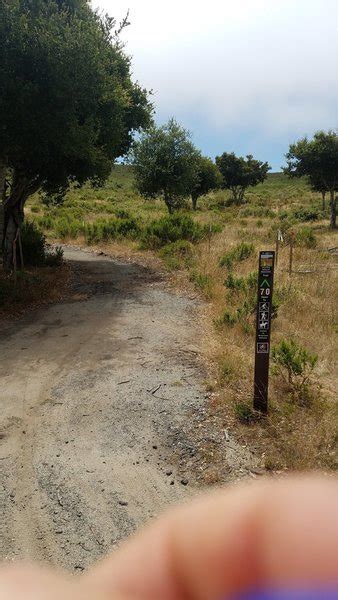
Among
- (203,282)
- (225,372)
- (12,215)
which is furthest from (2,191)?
(225,372)

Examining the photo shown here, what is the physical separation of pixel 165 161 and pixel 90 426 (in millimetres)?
21845

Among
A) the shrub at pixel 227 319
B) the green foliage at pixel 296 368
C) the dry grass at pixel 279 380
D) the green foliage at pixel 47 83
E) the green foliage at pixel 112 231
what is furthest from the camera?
the green foliage at pixel 112 231

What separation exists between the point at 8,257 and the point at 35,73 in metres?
4.92

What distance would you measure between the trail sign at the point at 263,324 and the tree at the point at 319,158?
25812 mm

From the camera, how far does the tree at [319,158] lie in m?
29.6

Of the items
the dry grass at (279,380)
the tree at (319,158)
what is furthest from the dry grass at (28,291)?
the tree at (319,158)

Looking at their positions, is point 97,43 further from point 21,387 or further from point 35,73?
point 21,387

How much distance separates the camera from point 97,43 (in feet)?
36.3

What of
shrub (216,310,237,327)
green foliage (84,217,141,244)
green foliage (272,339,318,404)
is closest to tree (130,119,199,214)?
green foliage (84,217,141,244)

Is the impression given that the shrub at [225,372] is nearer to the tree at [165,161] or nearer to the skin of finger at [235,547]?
the skin of finger at [235,547]

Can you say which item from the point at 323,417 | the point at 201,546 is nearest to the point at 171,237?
the point at 323,417

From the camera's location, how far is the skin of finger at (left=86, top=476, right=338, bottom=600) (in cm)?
45

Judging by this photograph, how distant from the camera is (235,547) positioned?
1.61 ft

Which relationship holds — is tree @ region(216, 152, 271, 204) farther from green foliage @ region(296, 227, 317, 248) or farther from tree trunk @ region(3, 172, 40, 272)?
tree trunk @ region(3, 172, 40, 272)
